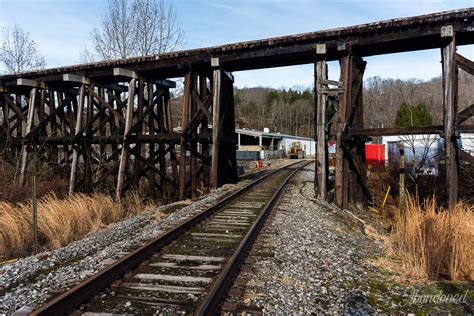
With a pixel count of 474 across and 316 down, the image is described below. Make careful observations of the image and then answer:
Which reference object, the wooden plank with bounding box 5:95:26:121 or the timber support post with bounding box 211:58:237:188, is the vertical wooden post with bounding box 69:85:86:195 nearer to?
the wooden plank with bounding box 5:95:26:121

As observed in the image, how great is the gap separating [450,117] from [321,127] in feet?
9.55

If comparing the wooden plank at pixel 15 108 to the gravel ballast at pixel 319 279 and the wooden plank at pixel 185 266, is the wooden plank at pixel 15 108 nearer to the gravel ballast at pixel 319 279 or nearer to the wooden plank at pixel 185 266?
the gravel ballast at pixel 319 279

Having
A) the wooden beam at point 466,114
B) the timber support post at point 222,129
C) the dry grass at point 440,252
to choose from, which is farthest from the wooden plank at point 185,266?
the timber support post at point 222,129

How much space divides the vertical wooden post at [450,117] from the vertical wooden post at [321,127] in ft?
9.04

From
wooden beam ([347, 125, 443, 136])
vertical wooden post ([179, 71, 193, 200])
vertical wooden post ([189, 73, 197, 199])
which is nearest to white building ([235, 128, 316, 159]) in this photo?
vertical wooden post ([189, 73, 197, 199])

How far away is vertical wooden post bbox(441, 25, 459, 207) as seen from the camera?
741 centimetres

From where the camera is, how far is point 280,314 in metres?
2.90

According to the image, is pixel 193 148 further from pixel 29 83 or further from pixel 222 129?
pixel 29 83

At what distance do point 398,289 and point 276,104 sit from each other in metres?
86.2

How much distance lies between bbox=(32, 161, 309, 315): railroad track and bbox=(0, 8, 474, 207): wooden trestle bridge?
4638 mm

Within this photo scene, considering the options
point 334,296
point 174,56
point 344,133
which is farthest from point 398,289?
point 174,56

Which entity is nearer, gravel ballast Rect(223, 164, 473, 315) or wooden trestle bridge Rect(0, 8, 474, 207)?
gravel ballast Rect(223, 164, 473, 315)

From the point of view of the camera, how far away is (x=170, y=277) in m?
3.66

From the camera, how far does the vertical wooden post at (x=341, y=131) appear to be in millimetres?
8797
